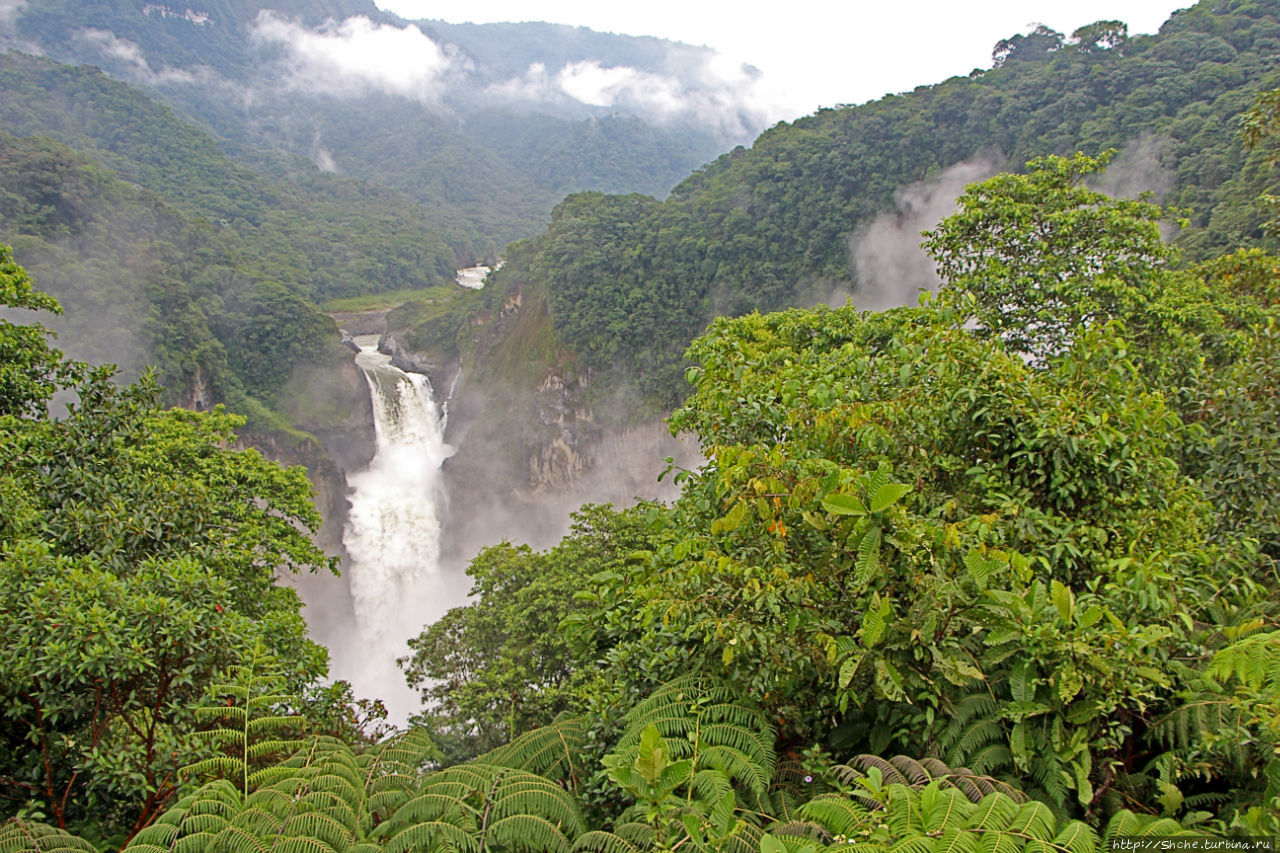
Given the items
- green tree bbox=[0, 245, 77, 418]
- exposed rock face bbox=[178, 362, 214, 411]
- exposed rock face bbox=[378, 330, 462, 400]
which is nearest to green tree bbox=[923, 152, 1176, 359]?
green tree bbox=[0, 245, 77, 418]

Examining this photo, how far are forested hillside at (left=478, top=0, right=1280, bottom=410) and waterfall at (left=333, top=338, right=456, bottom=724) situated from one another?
11941 mm

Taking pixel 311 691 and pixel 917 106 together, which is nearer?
pixel 311 691

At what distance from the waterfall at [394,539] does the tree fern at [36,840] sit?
99.9 feet

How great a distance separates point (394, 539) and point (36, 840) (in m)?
42.6

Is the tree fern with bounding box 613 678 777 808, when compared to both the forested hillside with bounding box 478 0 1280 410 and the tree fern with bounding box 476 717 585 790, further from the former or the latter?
the forested hillside with bounding box 478 0 1280 410

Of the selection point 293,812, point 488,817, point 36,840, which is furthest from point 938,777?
point 36,840

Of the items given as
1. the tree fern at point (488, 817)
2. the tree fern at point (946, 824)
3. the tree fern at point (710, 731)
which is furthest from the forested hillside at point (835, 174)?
the tree fern at point (946, 824)

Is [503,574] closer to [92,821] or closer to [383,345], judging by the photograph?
[92,821]

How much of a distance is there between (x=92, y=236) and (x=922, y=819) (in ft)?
181

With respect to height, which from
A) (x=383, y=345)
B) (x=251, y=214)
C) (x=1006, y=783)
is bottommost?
(x=1006, y=783)

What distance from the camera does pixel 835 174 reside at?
154 ft

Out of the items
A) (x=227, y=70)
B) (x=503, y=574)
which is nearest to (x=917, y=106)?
(x=503, y=574)

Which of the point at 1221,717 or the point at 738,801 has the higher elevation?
the point at 1221,717

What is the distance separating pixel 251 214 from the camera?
80.8m
